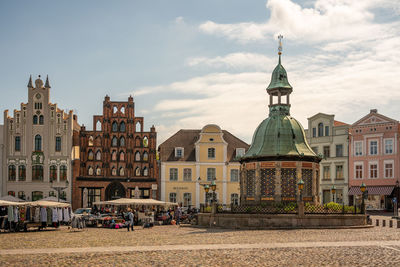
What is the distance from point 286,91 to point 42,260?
90.3 ft

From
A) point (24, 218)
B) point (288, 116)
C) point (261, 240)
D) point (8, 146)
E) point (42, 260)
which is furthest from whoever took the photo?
point (8, 146)

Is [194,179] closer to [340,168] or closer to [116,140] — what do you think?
[116,140]

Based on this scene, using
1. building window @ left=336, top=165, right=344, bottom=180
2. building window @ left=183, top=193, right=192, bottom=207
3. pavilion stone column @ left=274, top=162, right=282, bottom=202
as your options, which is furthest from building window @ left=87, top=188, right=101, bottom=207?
pavilion stone column @ left=274, top=162, right=282, bottom=202

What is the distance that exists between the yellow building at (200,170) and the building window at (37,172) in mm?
13142

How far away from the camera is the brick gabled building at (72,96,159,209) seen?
2544 inches

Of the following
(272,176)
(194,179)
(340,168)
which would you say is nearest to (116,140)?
(194,179)

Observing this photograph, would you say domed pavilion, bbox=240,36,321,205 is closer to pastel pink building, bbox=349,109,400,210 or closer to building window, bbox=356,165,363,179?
pastel pink building, bbox=349,109,400,210

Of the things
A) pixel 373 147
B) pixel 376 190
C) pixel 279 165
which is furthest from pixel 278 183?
pixel 373 147

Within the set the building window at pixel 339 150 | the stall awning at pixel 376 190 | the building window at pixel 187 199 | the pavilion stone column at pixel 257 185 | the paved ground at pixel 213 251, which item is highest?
the building window at pixel 339 150

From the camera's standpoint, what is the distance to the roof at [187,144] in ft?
222

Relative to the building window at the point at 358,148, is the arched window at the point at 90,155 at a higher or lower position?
lower

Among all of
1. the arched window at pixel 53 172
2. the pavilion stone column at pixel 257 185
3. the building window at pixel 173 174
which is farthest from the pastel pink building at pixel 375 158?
the arched window at pixel 53 172

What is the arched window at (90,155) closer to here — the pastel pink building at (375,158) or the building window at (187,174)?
the building window at (187,174)

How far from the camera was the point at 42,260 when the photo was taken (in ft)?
62.2
